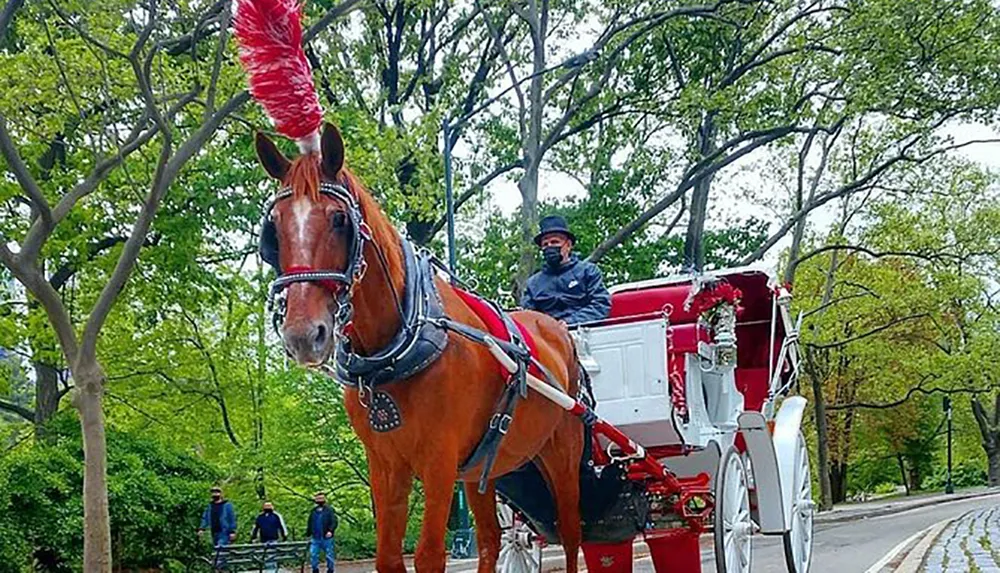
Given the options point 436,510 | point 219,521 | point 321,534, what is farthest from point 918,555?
point 219,521

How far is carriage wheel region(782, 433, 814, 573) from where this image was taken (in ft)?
26.0

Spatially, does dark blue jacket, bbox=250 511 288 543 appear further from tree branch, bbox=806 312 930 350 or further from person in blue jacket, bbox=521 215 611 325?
tree branch, bbox=806 312 930 350

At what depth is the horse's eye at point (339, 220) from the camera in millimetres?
3906

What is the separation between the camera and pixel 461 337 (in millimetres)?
4633

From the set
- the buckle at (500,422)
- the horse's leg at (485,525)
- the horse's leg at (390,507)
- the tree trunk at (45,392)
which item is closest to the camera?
the horse's leg at (390,507)

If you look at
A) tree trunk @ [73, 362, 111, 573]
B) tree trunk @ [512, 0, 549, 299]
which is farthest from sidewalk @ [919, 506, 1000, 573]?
tree trunk @ [512, 0, 549, 299]

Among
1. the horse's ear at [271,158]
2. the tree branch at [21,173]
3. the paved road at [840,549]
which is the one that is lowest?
the paved road at [840,549]

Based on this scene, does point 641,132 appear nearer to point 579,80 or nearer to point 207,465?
point 579,80

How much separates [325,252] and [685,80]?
20.3 m

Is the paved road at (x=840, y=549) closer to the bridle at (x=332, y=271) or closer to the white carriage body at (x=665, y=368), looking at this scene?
the white carriage body at (x=665, y=368)

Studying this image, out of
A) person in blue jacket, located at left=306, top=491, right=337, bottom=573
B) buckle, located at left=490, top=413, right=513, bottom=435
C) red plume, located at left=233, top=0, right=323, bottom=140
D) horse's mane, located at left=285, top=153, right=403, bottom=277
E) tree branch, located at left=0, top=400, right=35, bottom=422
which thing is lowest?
person in blue jacket, located at left=306, top=491, right=337, bottom=573

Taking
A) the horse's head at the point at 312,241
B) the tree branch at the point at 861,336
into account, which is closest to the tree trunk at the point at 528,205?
the tree branch at the point at 861,336

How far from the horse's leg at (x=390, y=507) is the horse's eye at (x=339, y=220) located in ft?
3.55

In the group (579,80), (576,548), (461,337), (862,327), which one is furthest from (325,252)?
(862,327)
